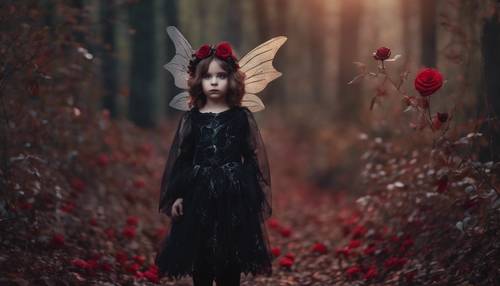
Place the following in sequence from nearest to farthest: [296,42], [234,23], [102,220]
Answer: [102,220] < [234,23] < [296,42]

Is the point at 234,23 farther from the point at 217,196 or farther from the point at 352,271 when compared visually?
the point at 217,196

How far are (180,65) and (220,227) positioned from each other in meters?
1.49

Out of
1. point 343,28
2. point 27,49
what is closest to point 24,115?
point 27,49

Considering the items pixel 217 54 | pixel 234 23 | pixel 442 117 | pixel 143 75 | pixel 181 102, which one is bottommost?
pixel 442 117

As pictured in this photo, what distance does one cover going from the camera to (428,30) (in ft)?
41.0

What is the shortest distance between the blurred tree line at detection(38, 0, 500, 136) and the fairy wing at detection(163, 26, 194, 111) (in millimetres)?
1694

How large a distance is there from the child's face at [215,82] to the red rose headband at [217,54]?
0.08m

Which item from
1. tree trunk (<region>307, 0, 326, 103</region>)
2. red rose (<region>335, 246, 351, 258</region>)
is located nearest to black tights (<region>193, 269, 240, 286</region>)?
red rose (<region>335, 246, 351, 258</region>)

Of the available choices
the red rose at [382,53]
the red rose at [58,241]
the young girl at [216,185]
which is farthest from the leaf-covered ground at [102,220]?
the red rose at [382,53]

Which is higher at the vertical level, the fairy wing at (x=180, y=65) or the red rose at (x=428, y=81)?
the fairy wing at (x=180, y=65)

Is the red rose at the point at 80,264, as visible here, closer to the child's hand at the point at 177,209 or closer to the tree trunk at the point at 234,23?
the child's hand at the point at 177,209

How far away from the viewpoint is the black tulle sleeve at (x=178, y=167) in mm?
4758

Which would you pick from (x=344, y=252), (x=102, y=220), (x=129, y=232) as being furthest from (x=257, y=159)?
(x=102, y=220)

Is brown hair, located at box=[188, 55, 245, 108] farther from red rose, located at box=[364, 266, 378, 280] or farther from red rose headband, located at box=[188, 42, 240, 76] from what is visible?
red rose, located at box=[364, 266, 378, 280]
